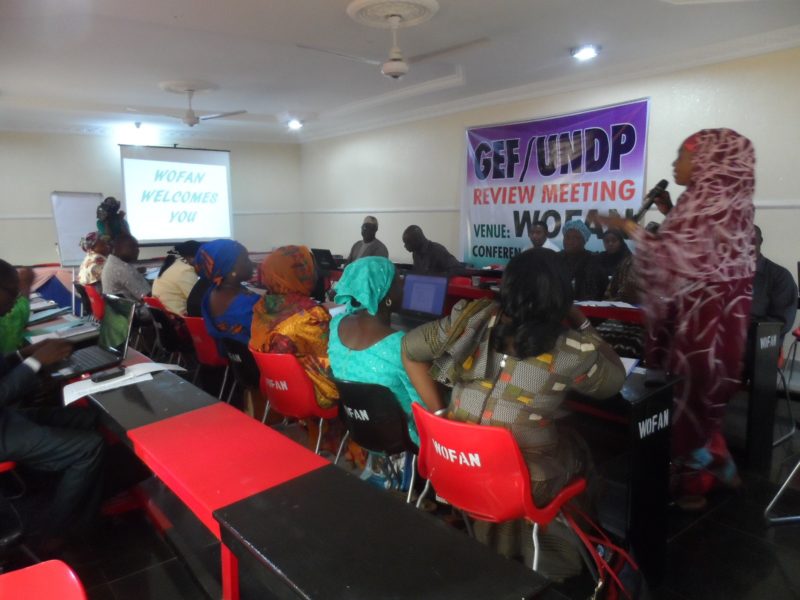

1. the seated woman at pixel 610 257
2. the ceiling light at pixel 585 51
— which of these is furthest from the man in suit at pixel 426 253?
the ceiling light at pixel 585 51

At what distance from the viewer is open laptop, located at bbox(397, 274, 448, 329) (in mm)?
3283

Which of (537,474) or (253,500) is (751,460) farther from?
(253,500)

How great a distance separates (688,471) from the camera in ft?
7.73

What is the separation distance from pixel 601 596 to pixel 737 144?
5.55ft

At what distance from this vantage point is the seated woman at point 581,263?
440 centimetres

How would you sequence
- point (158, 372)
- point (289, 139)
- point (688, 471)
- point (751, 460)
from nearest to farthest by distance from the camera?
point (158, 372), point (688, 471), point (751, 460), point (289, 139)

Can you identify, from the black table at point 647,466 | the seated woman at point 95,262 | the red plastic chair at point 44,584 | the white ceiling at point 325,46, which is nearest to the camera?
the red plastic chair at point 44,584

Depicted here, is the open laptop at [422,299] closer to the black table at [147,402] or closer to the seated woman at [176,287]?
the seated woman at [176,287]

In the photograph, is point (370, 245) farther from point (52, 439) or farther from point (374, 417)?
point (52, 439)

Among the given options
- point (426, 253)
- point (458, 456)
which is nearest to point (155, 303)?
point (426, 253)

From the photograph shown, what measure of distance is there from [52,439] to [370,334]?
108cm

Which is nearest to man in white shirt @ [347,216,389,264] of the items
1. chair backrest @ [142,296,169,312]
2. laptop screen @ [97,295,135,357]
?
chair backrest @ [142,296,169,312]

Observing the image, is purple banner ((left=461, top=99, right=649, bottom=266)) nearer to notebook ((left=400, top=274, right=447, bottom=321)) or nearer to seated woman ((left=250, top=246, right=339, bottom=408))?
notebook ((left=400, top=274, right=447, bottom=321))

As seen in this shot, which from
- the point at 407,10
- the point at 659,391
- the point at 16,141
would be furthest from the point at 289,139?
the point at 659,391
